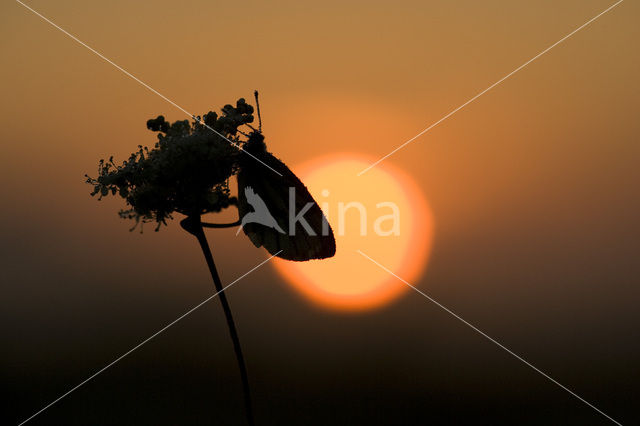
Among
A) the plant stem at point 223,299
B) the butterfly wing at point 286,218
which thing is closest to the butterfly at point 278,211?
the butterfly wing at point 286,218

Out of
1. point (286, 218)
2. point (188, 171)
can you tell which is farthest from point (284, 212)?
point (188, 171)

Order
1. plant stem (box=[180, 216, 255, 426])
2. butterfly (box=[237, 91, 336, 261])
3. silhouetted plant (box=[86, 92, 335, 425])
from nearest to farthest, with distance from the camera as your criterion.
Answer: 1. plant stem (box=[180, 216, 255, 426])
2. silhouetted plant (box=[86, 92, 335, 425])
3. butterfly (box=[237, 91, 336, 261])

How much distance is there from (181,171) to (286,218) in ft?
4.38

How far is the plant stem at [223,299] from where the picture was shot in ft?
7.13

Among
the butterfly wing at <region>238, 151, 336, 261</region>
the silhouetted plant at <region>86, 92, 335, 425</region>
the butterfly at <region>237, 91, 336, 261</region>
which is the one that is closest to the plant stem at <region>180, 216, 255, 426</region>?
the silhouetted plant at <region>86, 92, 335, 425</region>

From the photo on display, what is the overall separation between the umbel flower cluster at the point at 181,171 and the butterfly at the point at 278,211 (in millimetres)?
258

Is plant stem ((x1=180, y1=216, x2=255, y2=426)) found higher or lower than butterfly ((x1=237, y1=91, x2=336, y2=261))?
lower

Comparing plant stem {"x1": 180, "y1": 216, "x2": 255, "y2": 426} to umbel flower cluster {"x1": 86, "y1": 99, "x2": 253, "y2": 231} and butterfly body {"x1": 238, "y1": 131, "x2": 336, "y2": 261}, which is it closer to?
umbel flower cluster {"x1": 86, "y1": 99, "x2": 253, "y2": 231}

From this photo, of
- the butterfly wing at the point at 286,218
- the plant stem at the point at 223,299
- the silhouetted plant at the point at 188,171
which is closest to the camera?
the plant stem at the point at 223,299

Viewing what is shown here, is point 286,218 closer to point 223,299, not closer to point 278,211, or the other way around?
point 278,211

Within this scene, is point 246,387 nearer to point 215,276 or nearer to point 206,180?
point 215,276

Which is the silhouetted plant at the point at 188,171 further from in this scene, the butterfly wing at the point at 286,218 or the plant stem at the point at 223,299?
the butterfly wing at the point at 286,218

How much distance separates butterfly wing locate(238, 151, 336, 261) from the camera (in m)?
3.46

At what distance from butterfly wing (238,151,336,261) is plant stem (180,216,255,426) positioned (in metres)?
0.63
